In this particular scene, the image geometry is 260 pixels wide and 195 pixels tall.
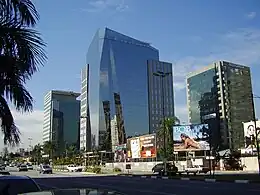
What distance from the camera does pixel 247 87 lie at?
105000 millimetres

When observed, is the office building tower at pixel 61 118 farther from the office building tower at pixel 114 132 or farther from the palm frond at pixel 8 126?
the palm frond at pixel 8 126

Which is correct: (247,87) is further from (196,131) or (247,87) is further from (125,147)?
(196,131)

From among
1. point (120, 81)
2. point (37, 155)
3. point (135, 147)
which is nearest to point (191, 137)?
point (135, 147)

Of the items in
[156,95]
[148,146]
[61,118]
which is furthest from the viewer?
[61,118]

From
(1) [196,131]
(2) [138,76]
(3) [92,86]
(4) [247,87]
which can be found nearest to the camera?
(1) [196,131]

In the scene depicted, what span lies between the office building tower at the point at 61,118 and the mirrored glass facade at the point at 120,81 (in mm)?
14781

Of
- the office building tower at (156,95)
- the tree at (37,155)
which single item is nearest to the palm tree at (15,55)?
the office building tower at (156,95)

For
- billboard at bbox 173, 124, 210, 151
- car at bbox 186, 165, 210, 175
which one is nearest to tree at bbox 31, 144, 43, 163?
billboard at bbox 173, 124, 210, 151

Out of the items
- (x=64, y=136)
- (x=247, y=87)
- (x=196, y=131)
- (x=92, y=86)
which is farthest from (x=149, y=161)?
(x=64, y=136)

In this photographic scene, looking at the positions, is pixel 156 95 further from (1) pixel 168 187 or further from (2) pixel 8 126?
(2) pixel 8 126

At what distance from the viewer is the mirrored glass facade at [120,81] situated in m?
140

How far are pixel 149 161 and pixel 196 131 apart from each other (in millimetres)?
12989

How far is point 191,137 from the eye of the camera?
6281 cm

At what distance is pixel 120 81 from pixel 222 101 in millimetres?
37063
